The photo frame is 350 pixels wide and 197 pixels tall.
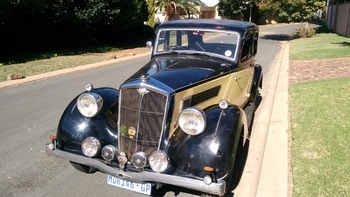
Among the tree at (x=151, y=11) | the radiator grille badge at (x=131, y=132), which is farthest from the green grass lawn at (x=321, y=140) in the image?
the tree at (x=151, y=11)

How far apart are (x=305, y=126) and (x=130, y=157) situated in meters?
3.37

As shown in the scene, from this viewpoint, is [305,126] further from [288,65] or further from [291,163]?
[288,65]

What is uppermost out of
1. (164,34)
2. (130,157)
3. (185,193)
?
(164,34)

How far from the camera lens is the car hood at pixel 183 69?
12.1 feet

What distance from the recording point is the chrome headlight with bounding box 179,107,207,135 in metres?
3.20

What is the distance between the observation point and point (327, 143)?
15.1ft

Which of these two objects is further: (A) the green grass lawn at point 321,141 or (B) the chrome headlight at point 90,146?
(A) the green grass lawn at point 321,141

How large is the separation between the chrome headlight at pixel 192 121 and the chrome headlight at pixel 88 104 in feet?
3.73

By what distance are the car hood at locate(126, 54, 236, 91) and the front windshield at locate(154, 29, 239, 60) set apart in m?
0.18

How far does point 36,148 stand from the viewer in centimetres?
505

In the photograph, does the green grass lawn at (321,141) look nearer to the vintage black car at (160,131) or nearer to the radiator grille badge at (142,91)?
the vintage black car at (160,131)

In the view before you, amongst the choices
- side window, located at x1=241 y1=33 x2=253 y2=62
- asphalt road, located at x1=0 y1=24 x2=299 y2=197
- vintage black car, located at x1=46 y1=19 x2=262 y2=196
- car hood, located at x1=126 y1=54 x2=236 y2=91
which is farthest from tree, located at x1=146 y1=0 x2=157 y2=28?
vintage black car, located at x1=46 y1=19 x2=262 y2=196

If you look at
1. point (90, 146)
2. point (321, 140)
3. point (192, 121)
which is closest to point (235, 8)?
point (321, 140)

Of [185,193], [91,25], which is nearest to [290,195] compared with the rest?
[185,193]
